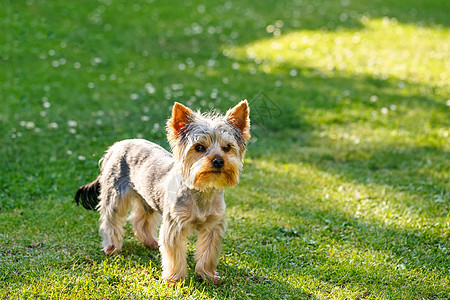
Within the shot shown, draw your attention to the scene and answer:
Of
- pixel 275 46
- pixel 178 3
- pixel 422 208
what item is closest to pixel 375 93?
pixel 275 46

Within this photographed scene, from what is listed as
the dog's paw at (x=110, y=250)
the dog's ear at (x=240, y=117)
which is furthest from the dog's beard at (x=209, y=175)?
the dog's paw at (x=110, y=250)

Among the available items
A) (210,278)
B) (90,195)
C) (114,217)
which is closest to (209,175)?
(210,278)

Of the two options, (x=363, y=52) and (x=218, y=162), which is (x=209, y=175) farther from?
(x=363, y=52)

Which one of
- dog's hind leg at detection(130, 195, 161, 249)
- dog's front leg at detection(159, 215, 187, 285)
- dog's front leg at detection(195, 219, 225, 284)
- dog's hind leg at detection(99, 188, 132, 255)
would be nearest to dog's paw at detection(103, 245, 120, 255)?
dog's hind leg at detection(99, 188, 132, 255)

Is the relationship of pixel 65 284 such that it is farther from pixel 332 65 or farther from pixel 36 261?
pixel 332 65

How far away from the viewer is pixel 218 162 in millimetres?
4867

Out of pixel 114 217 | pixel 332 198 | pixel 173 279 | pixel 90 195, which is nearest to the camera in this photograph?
pixel 173 279

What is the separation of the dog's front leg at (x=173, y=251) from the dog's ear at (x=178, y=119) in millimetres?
874

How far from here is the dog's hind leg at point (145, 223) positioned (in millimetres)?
6172

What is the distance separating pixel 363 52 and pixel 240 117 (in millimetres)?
10527

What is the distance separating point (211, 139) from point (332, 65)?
9515 millimetres

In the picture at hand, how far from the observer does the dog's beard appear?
487 centimetres

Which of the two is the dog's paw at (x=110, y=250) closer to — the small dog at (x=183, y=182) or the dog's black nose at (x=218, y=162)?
the small dog at (x=183, y=182)

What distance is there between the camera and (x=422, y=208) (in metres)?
7.10
